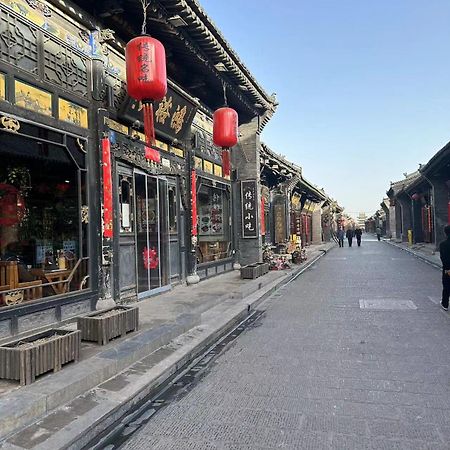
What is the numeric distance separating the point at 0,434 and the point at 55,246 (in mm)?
4137

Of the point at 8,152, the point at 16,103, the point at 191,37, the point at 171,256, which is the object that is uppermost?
the point at 191,37

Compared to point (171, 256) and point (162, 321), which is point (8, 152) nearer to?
point (162, 321)

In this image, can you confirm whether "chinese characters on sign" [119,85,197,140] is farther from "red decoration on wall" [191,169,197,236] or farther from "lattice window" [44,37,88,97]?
"red decoration on wall" [191,169,197,236]

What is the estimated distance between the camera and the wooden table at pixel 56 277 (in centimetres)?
599

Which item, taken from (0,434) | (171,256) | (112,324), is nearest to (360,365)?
(112,324)

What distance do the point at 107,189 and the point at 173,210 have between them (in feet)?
10.3

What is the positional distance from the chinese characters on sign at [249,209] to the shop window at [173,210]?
171 inches

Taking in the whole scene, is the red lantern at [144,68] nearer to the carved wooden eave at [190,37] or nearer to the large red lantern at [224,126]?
the carved wooden eave at [190,37]

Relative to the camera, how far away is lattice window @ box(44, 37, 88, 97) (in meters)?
5.74

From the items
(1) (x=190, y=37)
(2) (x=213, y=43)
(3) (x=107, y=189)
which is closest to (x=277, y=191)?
(2) (x=213, y=43)

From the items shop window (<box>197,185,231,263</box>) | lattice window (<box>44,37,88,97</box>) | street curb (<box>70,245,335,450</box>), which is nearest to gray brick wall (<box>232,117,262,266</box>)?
shop window (<box>197,185,231,263</box>)

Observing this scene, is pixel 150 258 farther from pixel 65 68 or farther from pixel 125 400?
pixel 125 400

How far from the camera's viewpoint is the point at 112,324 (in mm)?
4973

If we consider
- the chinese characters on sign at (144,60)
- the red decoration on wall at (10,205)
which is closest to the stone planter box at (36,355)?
the red decoration on wall at (10,205)
